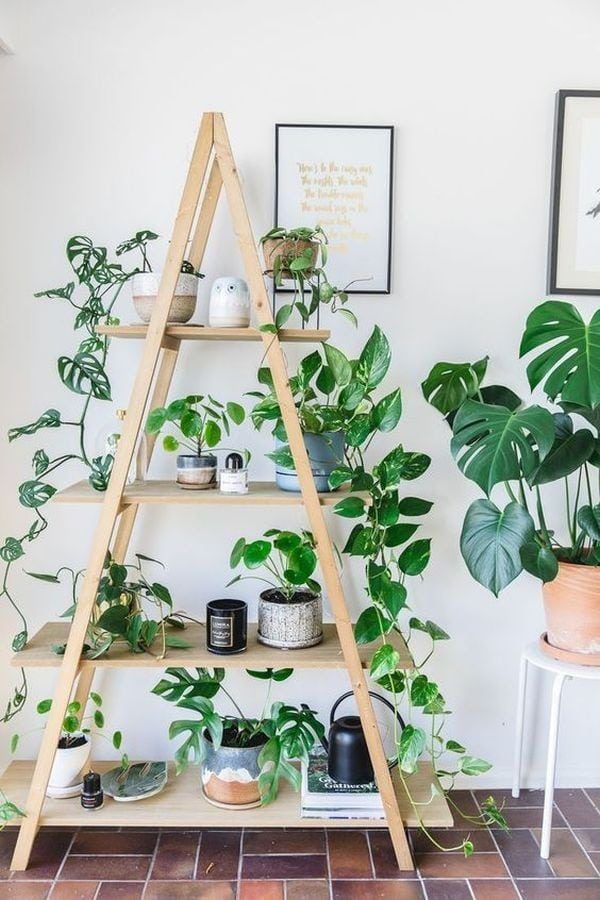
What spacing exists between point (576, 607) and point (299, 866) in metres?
0.93

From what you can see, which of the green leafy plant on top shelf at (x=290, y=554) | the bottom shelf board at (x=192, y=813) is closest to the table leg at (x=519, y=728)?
the bottom shelf board at (x=192, y=813)

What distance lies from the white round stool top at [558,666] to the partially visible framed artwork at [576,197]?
0.98 meters

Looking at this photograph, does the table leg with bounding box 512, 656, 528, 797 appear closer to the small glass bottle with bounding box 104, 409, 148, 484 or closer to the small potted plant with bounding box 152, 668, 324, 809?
the small potted plant with bounding box 152, 668, 324, 809

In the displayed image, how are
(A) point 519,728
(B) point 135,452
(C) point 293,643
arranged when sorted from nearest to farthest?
(C) point 293,643
(B) point 135,452
(A) point 519,728

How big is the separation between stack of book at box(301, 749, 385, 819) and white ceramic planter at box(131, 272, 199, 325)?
4.00ft

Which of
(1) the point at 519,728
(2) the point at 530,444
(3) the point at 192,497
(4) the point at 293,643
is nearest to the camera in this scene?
(2) the point at 530,444

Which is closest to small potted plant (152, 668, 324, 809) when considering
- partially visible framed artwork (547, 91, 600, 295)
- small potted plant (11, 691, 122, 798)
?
small potted plant (11, 691, 122, 798)

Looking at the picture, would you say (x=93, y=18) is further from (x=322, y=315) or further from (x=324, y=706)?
(x=324, y=706)

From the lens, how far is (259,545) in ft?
6.35

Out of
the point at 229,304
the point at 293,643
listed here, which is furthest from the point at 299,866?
the point at 229,304

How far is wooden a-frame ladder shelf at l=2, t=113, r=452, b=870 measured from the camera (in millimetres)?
1843

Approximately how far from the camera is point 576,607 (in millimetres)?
1960

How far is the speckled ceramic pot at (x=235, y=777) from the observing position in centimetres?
200

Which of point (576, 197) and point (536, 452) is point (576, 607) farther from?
point (576, 197)
